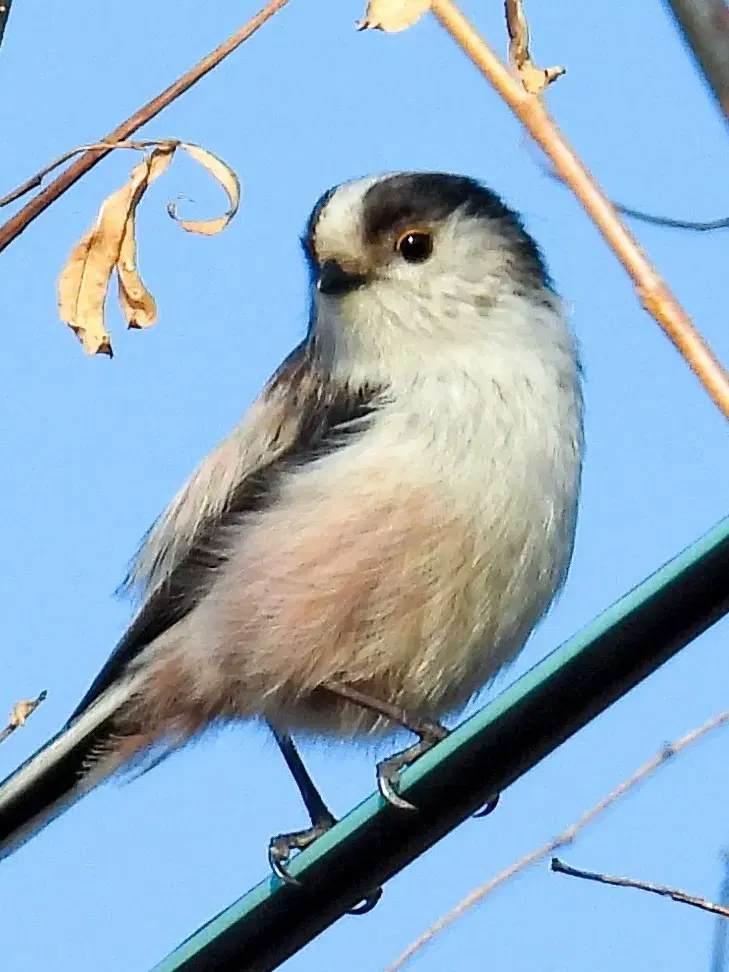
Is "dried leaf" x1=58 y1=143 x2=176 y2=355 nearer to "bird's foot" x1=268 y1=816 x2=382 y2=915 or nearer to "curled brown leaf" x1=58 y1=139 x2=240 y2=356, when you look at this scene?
"curled brown leaf" x1=58 y1=139 x2=240 y2=356

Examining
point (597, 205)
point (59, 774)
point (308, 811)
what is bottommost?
point (308, 811)

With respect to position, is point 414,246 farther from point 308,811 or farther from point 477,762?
point 477,762

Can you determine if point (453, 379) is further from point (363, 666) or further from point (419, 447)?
point (363, 666)

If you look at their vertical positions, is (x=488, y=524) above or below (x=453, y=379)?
below

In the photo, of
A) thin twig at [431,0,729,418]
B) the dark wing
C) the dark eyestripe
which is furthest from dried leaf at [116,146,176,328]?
the dark eyestripe

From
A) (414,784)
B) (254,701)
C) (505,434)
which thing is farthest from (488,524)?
(414,784)

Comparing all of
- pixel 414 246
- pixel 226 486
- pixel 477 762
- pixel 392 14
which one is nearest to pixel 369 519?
pixel 226 486
